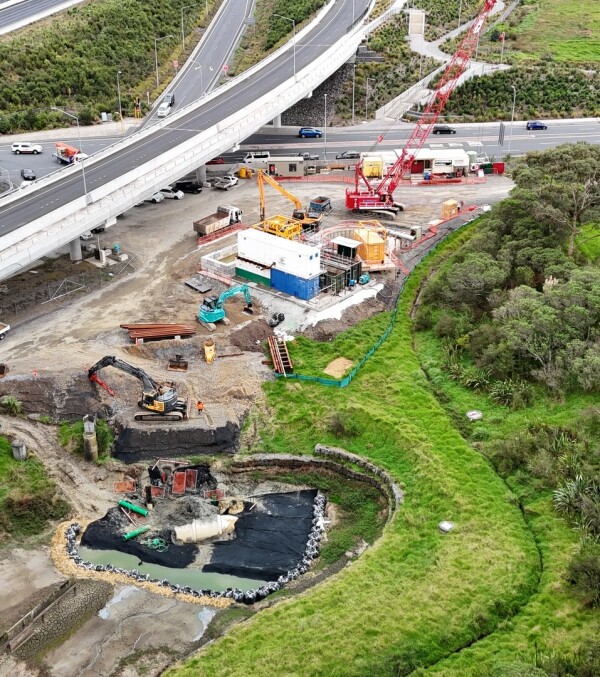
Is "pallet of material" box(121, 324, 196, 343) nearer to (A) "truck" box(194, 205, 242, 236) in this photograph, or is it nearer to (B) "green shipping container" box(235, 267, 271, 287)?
(B) "green shipping container" box(235, 267, 271, 287)

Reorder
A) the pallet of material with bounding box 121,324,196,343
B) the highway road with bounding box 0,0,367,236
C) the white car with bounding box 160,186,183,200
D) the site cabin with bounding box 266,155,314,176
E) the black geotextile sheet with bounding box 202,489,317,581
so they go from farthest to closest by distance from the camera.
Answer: the site cabin with bounding box 266,155,314,176 → the white car with bounding box 160,186,183,200 → the highway road with bounding box 0,0,367,236 → the pallet of material with bounding box 121,324,196,343 → the black geotextile sheet with bounding box 202,489,317,581

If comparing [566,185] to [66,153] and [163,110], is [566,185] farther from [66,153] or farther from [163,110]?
[163,110]

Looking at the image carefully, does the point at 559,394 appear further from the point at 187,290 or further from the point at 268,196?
the point at 268,196

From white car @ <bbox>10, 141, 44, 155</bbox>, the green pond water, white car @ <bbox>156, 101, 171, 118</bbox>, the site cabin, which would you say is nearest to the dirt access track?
the green pond water

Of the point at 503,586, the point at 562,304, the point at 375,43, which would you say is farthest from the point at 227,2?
the point at 503,586

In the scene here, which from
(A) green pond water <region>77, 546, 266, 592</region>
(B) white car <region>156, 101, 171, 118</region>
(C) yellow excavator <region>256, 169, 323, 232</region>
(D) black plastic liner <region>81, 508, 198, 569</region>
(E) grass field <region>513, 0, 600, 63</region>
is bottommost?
(A) green pond water <region>77, 546, 266, 592</region>

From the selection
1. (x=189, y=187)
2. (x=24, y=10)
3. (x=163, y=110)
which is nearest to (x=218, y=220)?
(x=189, y=187)
